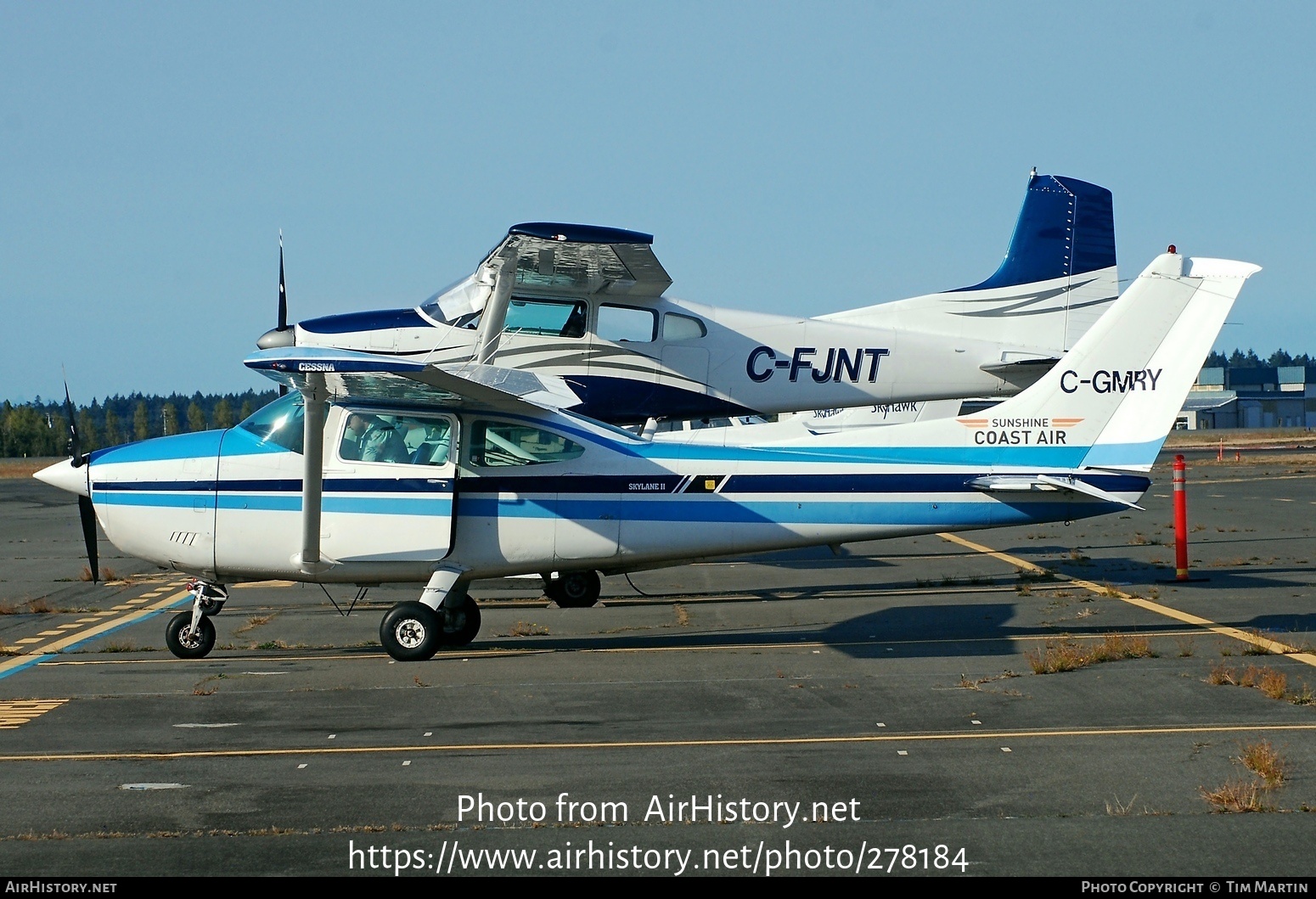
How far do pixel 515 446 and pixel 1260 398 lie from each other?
14264 cm

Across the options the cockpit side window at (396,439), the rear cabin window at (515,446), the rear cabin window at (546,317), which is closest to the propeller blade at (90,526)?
→ the cockpit side window at (396,439)

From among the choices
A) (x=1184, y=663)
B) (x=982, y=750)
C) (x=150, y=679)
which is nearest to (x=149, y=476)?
(x=150, y=679)

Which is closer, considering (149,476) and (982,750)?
(982,750)

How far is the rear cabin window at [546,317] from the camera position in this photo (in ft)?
49.8

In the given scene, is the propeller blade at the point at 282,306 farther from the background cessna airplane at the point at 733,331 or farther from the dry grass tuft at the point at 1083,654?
the dry grass tuft at the point at 1083,654

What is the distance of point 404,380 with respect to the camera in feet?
32.4

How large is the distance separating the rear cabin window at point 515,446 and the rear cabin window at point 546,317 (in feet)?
14.7

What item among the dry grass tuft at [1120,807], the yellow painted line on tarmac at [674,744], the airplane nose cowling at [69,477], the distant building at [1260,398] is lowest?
the distant building at [1260,398]

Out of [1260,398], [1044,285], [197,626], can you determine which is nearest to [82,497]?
[197,626]

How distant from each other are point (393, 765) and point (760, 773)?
2026 mm

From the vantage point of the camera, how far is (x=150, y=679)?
965 cm

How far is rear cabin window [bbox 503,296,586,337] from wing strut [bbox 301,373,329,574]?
5112 millimetres

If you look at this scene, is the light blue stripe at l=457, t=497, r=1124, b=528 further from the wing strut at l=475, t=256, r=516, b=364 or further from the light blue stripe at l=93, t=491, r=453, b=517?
the wing strut at l=475, t=256, r=516, b=364
